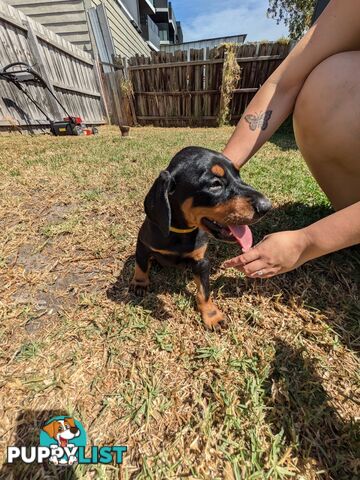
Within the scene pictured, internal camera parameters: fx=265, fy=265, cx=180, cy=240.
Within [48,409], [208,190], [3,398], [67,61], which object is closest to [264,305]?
[208,190]

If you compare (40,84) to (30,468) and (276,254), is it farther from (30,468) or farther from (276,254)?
(30,468)

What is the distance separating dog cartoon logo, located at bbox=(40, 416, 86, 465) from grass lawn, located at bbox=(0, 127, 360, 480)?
0.04 m

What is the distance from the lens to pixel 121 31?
1355 centimetres

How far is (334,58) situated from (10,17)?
26.2ft

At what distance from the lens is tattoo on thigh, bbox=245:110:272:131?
7.55ft

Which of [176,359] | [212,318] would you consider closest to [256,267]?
[212,318]

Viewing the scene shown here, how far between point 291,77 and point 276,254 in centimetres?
171

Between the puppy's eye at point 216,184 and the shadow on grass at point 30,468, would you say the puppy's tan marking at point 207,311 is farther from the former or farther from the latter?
the shadow on grass at point 30,468

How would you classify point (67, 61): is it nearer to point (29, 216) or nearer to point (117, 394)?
point (29, 216)

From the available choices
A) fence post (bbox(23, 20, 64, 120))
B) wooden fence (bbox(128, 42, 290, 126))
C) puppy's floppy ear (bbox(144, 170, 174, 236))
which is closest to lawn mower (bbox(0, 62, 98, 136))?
fence post (bbox(23, 20, 64, 120))

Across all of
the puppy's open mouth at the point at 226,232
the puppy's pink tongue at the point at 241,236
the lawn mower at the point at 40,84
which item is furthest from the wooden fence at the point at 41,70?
the puppy's pink tongue at the point at 241,236

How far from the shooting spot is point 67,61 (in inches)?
349

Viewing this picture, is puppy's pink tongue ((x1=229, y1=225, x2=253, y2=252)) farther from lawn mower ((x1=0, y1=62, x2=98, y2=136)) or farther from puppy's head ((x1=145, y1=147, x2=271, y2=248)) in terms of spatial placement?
lawn mower ((x1=0, y1=62, x2=98, y2=136))

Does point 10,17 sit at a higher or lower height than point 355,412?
higher
